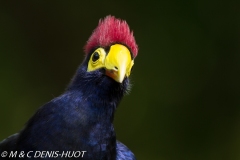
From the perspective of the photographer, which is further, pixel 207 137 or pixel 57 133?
pixel 207 137

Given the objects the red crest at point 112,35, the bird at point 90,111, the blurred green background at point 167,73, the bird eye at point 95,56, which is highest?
the blurred green background at point 167,73

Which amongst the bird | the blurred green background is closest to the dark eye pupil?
the bird

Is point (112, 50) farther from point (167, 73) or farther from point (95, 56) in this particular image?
point (167, 73)

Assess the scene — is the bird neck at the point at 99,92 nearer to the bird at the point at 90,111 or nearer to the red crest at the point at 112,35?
the bird at the point at 90,111

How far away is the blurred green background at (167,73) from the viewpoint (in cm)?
357

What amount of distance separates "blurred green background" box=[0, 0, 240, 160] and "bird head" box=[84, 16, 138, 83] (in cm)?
160

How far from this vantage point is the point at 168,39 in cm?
359

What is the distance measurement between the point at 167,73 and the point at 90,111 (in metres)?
1.79

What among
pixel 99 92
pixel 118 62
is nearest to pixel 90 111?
pixel 99 92

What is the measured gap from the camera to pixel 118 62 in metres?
1.84

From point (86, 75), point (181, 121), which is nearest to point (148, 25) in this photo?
point (181, 121)

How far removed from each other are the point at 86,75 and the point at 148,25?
171cm

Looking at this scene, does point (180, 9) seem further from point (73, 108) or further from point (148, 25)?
point (73, 108)

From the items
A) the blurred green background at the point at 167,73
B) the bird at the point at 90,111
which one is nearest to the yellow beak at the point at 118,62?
the bird at the point at 90,111
